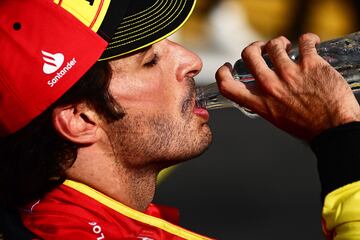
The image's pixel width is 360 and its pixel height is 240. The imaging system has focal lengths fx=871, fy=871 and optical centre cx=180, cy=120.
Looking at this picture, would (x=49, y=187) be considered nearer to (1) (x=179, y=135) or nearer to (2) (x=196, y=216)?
(1) (x=179, y=135)

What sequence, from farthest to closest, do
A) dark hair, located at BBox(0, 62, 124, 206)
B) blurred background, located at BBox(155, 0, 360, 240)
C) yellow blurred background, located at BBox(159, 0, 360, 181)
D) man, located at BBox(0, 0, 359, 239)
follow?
yellow blurred background, located at BBox(159, 0, 360, 181)
blurred background, located at BBox(155, 0, 360, 240)
dark hair, located at BBox(0, 62, 124, 206)
man, located at BBox(0, 0, 359, 239)

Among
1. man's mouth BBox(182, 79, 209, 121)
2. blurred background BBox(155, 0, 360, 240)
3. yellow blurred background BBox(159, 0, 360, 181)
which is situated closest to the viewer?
man's mouth BBox(182, 79, 209, 121)

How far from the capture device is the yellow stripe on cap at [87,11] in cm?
250

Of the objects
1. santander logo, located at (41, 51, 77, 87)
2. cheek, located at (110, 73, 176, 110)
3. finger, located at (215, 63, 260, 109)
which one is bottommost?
cheek, located at (110, 73, 176, 110)

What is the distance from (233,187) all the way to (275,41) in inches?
138

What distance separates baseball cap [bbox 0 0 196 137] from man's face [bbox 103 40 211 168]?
136mm

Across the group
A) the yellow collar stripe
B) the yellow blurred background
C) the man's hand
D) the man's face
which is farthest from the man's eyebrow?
the yellow blurred background

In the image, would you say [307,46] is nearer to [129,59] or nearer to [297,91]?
[297,91]

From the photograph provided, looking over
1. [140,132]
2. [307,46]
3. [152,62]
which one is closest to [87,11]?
[152,62]

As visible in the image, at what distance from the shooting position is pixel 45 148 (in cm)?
263

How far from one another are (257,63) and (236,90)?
99 millimetres

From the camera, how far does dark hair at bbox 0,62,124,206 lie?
2.58 metres

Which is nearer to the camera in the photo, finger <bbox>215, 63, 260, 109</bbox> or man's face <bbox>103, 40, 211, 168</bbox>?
finger <bbox>215, 63, 260, 109</bbox>

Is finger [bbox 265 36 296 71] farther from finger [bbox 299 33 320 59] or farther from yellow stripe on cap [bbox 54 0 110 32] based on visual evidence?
yellow stripe on cap [bbox 54 0 110 32]
